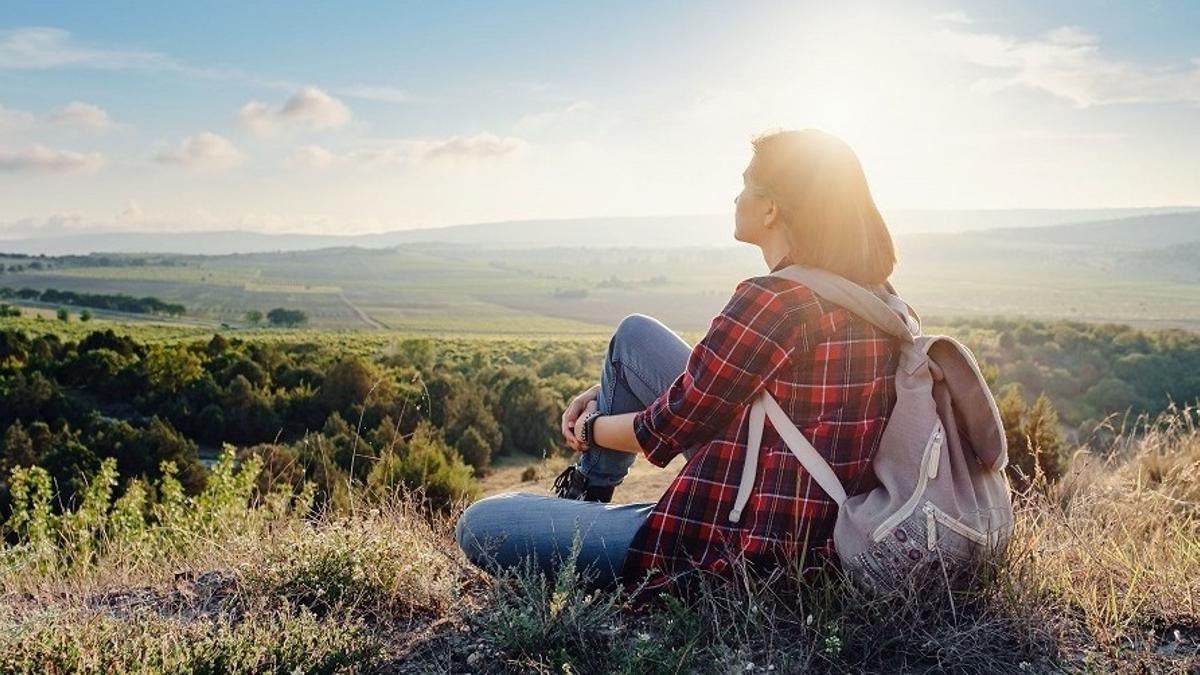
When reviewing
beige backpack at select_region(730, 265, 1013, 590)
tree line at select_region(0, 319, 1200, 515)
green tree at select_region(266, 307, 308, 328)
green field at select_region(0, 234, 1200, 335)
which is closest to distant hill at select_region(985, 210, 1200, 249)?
green field at select_region(0, 234, 1200, 335)

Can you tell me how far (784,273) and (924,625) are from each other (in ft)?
2.97

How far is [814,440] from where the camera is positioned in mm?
2172

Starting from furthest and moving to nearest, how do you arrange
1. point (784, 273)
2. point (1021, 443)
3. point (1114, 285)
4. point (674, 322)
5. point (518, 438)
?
point (1114, 285)
point (674, 322)
point (518, 438)
point (1021, 443)
point (784, 273)

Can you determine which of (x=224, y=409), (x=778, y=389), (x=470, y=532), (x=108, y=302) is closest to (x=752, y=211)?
(x=778, y=389)

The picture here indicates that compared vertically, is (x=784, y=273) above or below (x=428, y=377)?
above

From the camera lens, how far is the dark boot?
278 cm

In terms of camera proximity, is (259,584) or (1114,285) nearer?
(259,584)

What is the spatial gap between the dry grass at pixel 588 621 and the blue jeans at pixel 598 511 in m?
0.09

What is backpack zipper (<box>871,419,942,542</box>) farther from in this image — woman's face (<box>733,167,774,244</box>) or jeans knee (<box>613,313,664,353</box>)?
jeans knee (<box>613,313,664,353</box>)

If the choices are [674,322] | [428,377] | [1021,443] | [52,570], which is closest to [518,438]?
[428,377]

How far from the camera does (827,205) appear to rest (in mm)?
2186

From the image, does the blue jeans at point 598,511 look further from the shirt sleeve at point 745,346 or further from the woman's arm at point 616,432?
the shirt sleeve at point 745,346

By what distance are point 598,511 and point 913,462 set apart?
81 cm

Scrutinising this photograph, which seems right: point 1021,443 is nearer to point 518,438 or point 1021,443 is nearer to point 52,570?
point 52,570
